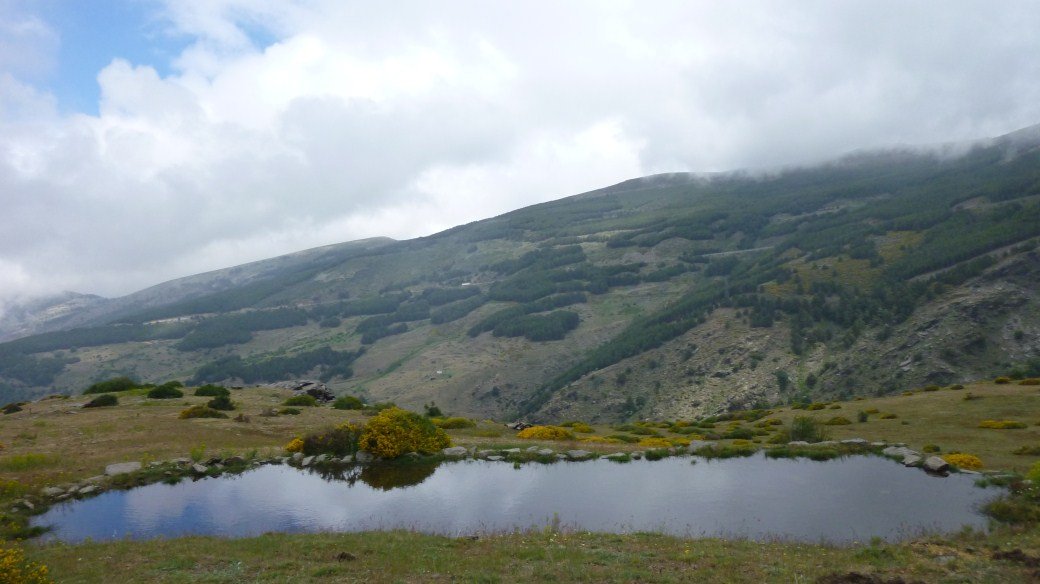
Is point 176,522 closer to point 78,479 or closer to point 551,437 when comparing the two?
point 78,479

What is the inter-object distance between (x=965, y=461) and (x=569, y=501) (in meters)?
18.4

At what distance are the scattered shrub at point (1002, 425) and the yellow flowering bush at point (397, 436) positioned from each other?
3361 centimetres

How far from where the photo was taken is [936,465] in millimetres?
26188

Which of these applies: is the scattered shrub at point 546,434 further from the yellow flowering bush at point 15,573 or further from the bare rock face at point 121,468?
the yellow flowering bush at point 15,573

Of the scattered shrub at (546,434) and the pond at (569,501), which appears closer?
the pond at (569,501)

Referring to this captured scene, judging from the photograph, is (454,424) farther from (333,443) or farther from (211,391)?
(211,391)

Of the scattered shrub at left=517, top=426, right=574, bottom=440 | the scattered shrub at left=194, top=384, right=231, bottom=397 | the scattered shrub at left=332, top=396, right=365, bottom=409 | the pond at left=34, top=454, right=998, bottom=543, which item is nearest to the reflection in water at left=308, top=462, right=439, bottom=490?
the pond at left=34, top=454, right=998, bottom=543

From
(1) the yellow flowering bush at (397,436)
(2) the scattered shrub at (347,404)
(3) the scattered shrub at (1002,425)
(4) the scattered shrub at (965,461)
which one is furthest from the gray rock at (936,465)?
(2) the scattered shrub at (347,404)

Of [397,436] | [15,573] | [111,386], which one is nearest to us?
[15,573]

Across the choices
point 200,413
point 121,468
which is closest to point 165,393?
point 200,413

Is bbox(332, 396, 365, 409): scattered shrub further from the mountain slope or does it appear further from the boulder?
the mountain slope

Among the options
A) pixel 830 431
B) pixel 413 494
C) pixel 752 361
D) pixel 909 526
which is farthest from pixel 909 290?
pixel 413 494

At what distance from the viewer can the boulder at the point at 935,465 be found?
85.1 feet

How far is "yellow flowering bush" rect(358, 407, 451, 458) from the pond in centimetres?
167
